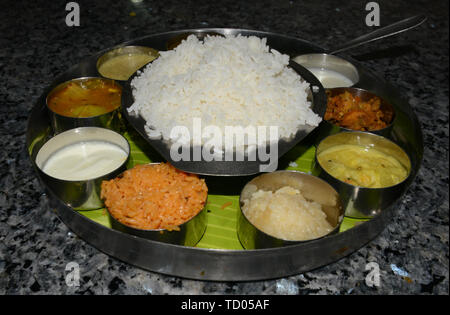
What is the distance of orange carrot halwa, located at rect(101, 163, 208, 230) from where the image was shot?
1.63m

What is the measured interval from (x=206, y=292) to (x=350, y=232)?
1.94ft

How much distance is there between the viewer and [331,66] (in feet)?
9.00

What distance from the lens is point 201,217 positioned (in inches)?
66.0

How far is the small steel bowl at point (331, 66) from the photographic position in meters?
2.67

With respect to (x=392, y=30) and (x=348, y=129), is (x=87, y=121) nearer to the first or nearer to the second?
(x=348, y=129)

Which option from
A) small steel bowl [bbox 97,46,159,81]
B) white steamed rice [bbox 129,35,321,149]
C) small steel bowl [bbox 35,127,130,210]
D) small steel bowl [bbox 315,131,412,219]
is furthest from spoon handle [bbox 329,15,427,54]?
small steel bowl [bbox 35,127,130,210]

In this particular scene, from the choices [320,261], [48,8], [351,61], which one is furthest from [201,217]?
[48,8]

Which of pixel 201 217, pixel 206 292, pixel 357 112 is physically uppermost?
pixel 357 112

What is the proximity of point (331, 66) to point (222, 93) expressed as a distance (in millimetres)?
1129

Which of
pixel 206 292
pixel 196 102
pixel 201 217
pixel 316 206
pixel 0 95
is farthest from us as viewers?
pixel 0 95

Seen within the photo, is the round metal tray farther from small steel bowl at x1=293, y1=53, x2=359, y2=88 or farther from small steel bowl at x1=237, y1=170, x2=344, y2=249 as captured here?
small steel bowl at x1=293, y1=53, x2=359, y2=88

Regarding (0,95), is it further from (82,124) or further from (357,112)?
(357,112)

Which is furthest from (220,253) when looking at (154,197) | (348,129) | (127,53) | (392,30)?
(392,30)

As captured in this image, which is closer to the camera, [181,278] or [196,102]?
[181,278]
